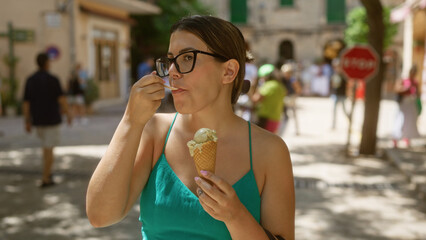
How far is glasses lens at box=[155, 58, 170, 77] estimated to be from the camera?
179 centimetres

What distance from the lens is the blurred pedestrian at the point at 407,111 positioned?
10508 mm

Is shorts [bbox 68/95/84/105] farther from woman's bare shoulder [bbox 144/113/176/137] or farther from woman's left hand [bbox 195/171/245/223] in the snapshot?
woman's left hand [bbox 195/171/245/223]

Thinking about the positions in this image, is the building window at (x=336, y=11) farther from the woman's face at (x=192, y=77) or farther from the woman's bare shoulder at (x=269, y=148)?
the woman's face at (x=192, y=77)

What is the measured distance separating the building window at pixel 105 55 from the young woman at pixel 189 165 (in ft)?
71.5

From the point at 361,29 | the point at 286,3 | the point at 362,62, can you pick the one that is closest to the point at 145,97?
the point at 362,62

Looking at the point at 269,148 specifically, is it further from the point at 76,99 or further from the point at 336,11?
the point at 336,11

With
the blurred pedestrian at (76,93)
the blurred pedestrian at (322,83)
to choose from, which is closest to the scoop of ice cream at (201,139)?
the blurred pedestrian at (76,93)

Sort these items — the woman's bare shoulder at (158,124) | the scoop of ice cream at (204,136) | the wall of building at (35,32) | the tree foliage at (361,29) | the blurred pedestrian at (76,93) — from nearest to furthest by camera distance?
the scoop of ice cream at (204,136)
the woman's bare shoulder at (158,124)
the blurred pedestrian at (76,93)
the wall of building at (35,32)
the tree foliage at (361,29)

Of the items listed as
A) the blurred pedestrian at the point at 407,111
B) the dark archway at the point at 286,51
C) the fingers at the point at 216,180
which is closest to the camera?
the fingers at the point at 216,180

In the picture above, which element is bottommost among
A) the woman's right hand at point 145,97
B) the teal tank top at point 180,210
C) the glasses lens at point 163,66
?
the teal tank top at point 180,210

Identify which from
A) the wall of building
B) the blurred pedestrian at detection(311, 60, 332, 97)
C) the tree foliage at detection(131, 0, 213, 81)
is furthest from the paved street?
the tree foliage at detection(131, 0, 213, 81)

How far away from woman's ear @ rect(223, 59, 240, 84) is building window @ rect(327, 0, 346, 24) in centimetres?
3663

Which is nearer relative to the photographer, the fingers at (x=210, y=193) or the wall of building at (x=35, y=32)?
the fingers at (x=210, y=193)

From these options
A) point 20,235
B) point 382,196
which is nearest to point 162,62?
point 20,235
